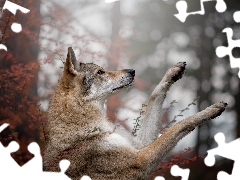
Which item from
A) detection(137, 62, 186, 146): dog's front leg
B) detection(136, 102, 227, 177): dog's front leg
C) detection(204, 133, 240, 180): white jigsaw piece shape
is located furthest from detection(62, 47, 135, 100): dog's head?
detection(204, 133, 240, 180): white jigsaw piece shape

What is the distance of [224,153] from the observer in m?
4.25

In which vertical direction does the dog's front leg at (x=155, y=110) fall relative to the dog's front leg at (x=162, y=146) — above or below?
above

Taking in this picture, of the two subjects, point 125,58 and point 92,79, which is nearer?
point 92,79

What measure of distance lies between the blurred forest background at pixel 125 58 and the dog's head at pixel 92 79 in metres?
0.51

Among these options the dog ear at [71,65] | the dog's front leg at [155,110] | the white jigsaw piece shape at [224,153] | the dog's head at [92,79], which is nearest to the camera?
the white jigsaw piece shape at [224,153]

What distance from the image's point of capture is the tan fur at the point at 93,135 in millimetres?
4078

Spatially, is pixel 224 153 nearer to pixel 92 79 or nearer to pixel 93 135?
pixel 93 135

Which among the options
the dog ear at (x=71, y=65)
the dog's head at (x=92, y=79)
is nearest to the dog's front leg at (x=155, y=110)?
the dog's head at (x=92, y=79)

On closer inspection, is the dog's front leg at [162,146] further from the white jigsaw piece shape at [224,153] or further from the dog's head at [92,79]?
the dog's head at [92,79]

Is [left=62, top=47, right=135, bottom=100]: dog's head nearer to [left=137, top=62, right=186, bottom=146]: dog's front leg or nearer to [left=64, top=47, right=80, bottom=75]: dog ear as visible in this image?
[left=64, top=47, right=80, bottom=75]: dog ear

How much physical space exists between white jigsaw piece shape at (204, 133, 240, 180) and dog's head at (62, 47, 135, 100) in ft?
4.46

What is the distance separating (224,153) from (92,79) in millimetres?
1911

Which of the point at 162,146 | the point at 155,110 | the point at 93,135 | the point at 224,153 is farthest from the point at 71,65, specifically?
the point at 224,153

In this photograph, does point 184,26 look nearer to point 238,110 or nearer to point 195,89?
point 195,89
